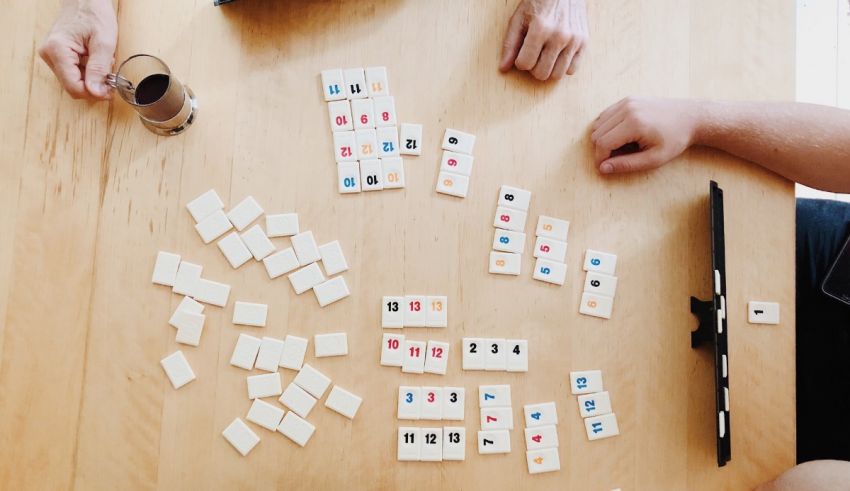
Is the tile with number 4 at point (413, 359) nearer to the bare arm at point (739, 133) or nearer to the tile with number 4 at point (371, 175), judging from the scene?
the tile with number 4 at point (371, 175)

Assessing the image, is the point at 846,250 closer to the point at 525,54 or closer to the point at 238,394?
the point at 525,54

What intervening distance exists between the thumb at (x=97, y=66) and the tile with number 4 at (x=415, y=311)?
0.79 m

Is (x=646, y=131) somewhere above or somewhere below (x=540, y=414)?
above

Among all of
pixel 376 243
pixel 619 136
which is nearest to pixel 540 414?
pixel 376 243

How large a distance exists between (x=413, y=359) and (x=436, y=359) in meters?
0.05

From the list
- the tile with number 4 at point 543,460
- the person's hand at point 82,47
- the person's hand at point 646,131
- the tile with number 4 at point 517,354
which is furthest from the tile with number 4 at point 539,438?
the person's hand at point 82,47

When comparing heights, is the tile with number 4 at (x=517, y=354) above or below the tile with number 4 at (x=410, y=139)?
below

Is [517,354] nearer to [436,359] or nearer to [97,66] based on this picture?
[436,359]

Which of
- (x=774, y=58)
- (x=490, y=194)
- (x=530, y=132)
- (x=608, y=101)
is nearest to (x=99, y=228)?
(x=490, y=194)

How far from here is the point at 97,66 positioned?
1208 millimetres

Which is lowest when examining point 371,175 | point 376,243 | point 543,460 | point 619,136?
point 543,460

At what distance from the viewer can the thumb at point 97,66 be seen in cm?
120

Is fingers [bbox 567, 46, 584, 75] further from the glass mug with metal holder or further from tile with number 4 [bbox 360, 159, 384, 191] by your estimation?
the glass mug with metal holder

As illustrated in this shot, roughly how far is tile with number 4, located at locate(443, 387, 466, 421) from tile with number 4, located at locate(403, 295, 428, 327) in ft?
0.51
